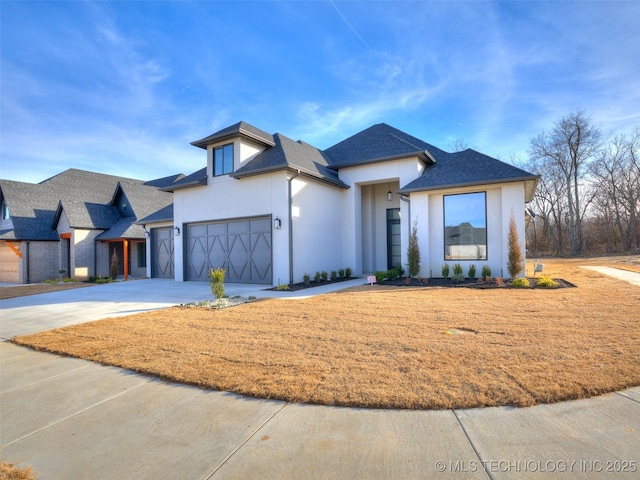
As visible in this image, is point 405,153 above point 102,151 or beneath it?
beneath

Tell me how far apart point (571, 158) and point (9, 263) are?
159 feet

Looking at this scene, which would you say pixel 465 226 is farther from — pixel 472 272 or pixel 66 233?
pixel 66 233

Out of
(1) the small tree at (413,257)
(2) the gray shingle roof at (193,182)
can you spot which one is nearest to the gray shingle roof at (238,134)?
(2) the gray shingle roof at (193,182)

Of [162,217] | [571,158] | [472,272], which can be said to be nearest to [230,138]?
[162,217]

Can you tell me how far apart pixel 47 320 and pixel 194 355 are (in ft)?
17.5

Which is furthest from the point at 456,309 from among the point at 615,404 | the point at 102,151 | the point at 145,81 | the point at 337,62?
the point at 102,151

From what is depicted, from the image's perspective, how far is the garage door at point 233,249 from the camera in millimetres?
12750

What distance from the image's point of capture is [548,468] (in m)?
2.08

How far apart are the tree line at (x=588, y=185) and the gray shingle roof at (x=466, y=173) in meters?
23.6

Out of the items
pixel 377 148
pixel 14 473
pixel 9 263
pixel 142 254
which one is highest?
pixel 377 148

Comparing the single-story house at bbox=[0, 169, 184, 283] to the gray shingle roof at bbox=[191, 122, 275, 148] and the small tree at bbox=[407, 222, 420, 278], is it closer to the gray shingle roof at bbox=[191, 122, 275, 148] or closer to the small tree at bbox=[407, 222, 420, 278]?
the gray shingle roof at bbox=[191, 122, 275, 148]

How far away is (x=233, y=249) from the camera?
13.6 metres

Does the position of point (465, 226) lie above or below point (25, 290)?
above

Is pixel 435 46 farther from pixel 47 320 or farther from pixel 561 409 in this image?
pixel 47 320
